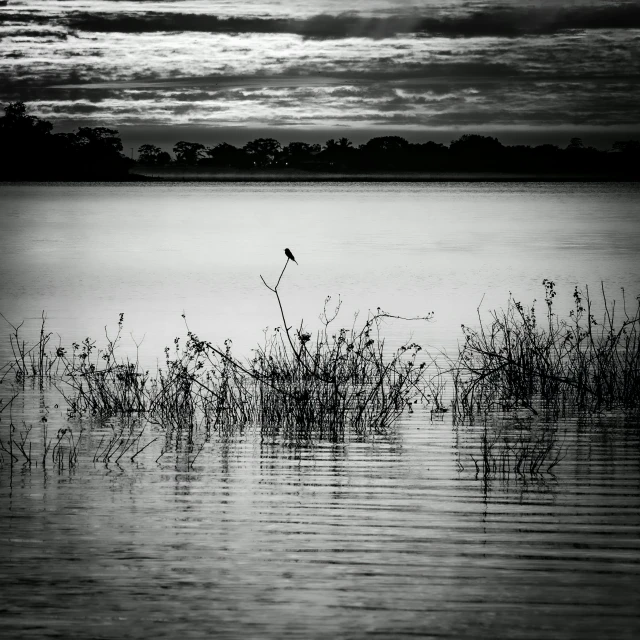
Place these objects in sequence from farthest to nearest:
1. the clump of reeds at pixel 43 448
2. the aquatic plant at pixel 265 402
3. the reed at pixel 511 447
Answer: the aquatic plant at pixel 265 402 → the clump of reeds at pixel 43 448 → the reed at pixel 511 447

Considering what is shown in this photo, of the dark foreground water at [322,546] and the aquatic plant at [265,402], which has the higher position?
the aquatic plant at [265,402]

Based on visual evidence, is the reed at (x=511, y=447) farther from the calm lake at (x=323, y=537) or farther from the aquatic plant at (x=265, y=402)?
the aquatic plant at (x=265, y=402)

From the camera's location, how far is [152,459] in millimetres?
9289

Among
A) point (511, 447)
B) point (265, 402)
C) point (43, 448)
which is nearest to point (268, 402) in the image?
point (265, 402)

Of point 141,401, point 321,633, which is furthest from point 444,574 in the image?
point 141,401

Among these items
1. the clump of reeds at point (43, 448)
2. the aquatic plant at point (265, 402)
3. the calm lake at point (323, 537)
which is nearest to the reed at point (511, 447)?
the calm lake at point (323, 537)

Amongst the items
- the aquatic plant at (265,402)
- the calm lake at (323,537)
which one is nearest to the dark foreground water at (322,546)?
the calm lake at (323,537)

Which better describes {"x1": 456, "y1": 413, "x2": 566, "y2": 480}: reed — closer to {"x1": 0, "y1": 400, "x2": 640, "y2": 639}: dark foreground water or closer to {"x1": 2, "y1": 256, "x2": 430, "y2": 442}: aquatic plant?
{"x1": 0, "y1": 400, "x2": 640, "y2": 639}: dark foreground water

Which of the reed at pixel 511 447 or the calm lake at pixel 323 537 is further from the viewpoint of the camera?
the reed at pixel 511 447

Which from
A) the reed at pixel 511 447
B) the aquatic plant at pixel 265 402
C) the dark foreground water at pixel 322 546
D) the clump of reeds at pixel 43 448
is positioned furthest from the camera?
the aquatic plant at pixel 265 402

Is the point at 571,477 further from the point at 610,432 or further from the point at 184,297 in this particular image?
the point at 184,297

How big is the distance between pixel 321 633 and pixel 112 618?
1.15m

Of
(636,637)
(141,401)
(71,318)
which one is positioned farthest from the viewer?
(71,318)

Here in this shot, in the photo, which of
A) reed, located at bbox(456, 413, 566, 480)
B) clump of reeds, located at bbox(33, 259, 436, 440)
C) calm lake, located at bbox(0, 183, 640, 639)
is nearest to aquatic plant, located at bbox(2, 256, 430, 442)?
clump of reeds, located at bbox(33, 259, 436, 440)
